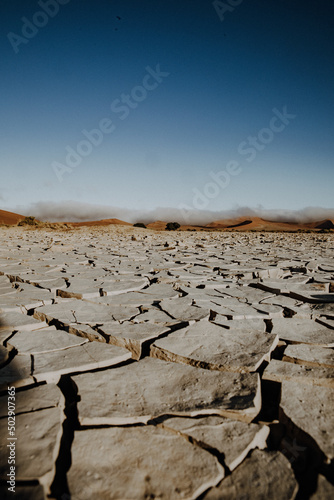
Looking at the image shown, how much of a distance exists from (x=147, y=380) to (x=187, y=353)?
26 cm

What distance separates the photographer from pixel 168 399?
0.96 m

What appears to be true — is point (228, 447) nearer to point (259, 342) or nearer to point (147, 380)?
point (147, 380)

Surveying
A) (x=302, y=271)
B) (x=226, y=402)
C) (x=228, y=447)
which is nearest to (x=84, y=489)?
(x=228, y=447)

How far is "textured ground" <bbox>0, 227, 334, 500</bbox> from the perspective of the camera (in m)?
0.66

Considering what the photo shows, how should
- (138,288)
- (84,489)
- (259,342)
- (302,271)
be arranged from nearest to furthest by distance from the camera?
(84,489) < (259,342) < (138,288) < (302,271)

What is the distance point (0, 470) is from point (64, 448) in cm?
16

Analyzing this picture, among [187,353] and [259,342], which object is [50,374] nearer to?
[187,353]

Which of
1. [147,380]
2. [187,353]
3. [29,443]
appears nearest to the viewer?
[29,443]

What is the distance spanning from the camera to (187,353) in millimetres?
1253

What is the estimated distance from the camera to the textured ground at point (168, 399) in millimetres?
664

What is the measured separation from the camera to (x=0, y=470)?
0.66 metres

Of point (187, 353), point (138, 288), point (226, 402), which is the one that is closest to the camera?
point (226, 402)

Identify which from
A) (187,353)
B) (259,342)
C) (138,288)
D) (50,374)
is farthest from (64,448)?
(138,288)

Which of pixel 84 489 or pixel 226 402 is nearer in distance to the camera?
pixel 84 489
